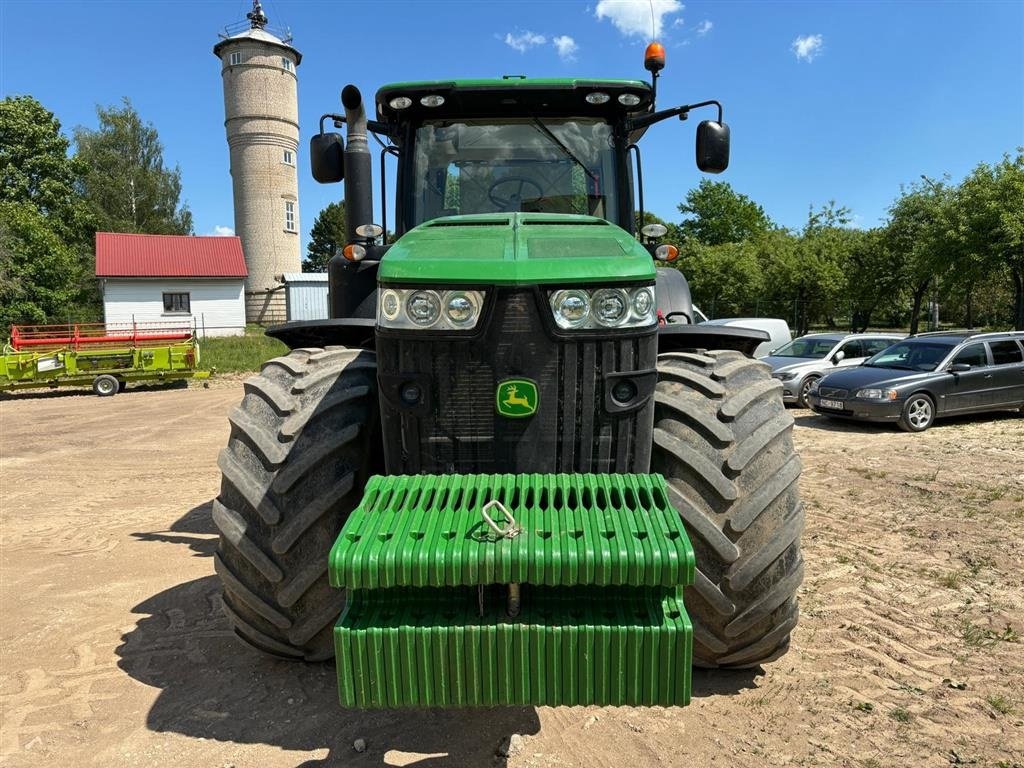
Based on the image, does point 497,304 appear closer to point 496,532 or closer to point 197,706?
point 496,532

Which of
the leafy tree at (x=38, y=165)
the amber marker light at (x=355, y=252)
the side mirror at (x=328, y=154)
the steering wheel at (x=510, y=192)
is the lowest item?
the amber marker light at (x=355, y=252)

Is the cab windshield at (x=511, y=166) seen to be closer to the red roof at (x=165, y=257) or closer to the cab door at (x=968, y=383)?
the cab door at (x=968, y=383)

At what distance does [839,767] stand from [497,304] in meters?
2.13

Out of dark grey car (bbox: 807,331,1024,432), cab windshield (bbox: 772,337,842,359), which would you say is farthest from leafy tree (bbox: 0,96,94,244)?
dark grey car (bbox: 807,331,1024,432)

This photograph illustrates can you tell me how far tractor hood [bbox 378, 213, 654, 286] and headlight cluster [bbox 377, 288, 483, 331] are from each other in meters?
0.04

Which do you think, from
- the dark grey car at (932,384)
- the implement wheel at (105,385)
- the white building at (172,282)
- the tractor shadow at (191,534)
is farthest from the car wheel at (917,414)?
the white building at (172,282)

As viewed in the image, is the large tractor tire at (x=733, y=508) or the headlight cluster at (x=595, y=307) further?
the large tractor tire at (x=733, y=508)

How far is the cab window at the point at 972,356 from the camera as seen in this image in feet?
37.9

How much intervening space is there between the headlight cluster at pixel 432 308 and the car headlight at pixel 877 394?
33.6 feet

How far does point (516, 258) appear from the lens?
250 centimetres

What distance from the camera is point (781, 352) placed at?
14891mm

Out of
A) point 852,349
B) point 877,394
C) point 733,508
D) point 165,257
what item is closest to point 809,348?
point 852,349

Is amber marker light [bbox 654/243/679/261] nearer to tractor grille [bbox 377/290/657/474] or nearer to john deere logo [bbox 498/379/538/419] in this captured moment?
tractor grille [bbox 377/290/657/474]

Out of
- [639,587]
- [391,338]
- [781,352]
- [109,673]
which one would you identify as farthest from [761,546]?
[781,352]
